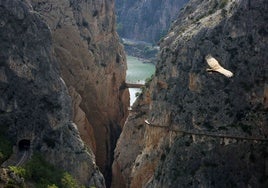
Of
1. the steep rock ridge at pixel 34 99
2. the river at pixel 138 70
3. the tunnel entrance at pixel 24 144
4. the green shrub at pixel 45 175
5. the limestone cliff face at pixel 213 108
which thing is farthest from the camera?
the river at pixel 138 70

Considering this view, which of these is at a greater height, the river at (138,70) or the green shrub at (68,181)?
the river at (138,70)

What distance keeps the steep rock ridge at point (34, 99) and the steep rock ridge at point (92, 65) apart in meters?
12.9

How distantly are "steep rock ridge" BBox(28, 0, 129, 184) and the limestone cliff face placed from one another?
13.0m

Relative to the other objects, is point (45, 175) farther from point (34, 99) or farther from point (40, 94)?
point (40, 94)

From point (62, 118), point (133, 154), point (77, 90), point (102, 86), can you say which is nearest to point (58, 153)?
point (62, 118)

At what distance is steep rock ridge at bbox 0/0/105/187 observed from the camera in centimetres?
3931

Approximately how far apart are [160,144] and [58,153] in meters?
10.3

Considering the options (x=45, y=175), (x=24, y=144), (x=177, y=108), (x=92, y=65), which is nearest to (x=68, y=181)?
(x=45, y=175)

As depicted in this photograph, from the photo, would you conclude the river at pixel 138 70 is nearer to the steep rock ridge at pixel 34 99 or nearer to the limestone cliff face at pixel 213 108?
the limestone cliff face at pixel 213 108

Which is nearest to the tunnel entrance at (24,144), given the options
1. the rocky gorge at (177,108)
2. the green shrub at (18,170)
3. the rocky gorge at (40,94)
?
the rocky gorge at (177,108)

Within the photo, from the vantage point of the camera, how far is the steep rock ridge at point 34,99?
129 feet

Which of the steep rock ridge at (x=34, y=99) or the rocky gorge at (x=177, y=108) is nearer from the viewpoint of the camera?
the steep rock ridge at (x=34, y=99)

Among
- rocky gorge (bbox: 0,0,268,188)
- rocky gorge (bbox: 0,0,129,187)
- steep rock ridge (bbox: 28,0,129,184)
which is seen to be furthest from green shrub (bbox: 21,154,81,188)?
steep rock ridge (bbox: 28,0,129,184)

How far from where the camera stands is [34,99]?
4078 cm
